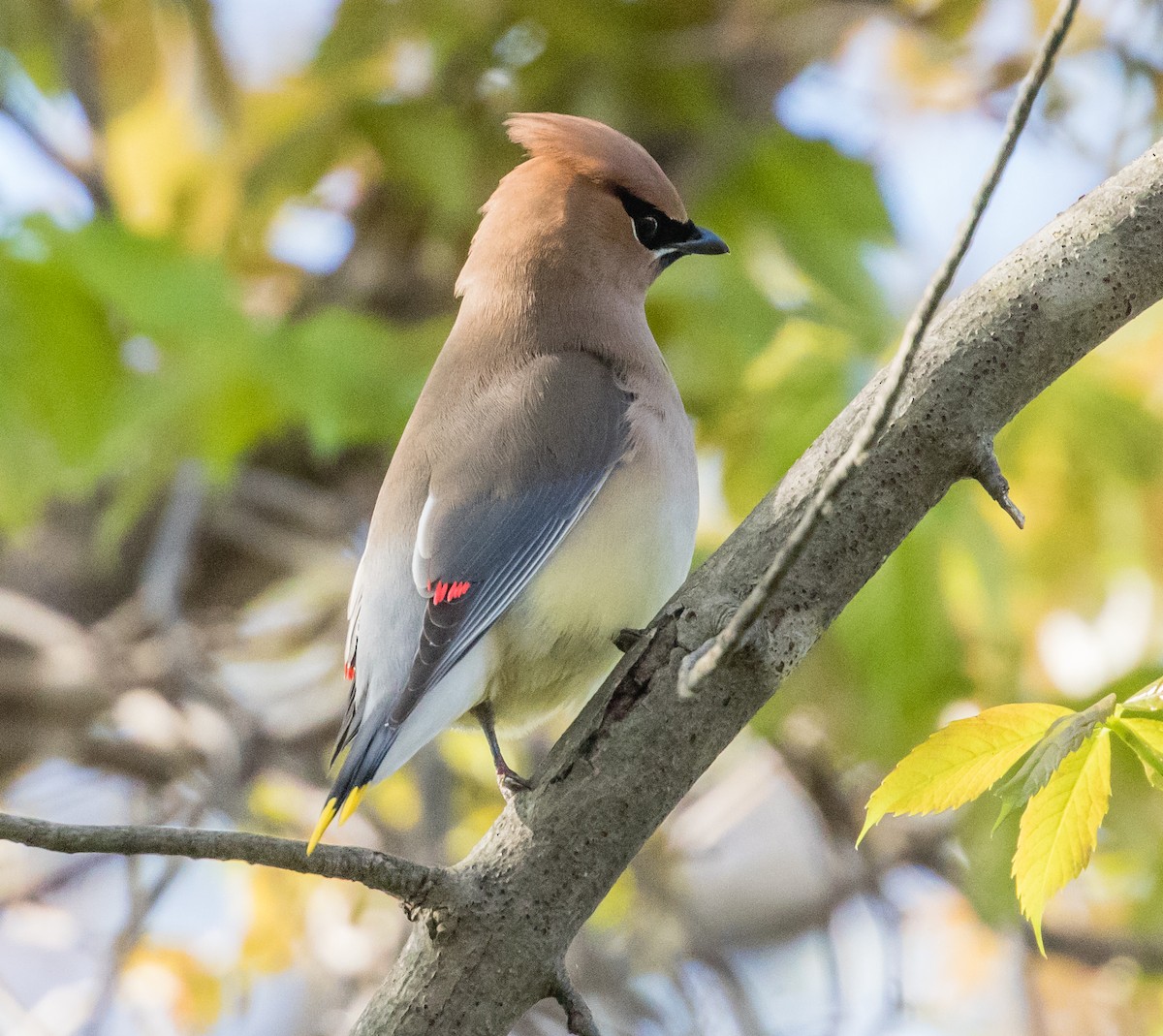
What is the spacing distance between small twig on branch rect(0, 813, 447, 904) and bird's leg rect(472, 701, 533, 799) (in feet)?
0.96

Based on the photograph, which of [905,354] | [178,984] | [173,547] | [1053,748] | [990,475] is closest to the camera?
[905,354]

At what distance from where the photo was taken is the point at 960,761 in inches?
61.0

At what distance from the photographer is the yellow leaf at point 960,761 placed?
5.04ft

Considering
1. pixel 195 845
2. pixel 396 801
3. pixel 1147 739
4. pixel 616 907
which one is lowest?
pixel 616 907

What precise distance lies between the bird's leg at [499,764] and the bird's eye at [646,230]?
958 mm

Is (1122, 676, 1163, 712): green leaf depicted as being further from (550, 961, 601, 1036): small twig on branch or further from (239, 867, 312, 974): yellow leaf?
(239, 867, 312, 974): yellow leaf

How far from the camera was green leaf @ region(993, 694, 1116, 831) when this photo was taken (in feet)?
4.85

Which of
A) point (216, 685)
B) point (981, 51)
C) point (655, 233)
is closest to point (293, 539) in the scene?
point (216, 685)

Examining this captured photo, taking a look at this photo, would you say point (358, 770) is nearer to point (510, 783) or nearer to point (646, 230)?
point (510, 783)

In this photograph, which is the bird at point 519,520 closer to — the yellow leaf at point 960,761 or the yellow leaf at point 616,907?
the yellow leaf at point 960,761

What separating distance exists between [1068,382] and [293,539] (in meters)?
1.99

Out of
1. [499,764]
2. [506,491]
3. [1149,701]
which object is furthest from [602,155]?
[1149,701]

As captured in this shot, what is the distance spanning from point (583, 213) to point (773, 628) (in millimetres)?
1286

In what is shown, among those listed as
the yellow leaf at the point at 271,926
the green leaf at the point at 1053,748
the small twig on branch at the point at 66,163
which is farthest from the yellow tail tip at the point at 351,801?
the small twig on branch at the point at 66,163
